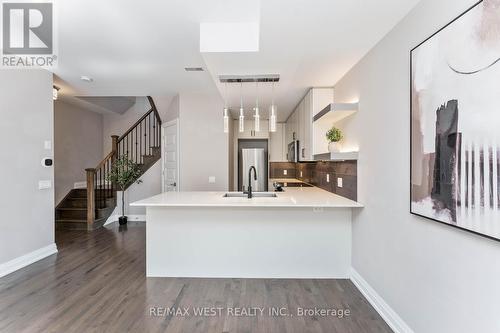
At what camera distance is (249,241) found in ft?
9.92

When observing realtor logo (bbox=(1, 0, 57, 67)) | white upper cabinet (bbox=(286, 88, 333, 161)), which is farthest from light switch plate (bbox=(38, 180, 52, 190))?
white upper cabinet (bbox=(286, 88, 333, 161))

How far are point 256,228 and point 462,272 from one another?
1.91 metres

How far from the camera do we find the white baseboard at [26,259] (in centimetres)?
311

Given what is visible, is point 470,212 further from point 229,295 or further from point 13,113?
point 13,113

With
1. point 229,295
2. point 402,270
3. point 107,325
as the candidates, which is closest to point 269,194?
point 229,295

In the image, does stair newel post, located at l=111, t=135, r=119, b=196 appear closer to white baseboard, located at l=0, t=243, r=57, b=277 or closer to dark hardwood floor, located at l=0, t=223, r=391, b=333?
white baseboard, located at l=0, t=243, r=57, b=277

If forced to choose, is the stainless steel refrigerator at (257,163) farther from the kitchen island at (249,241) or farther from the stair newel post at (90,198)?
the kitchen island at (249,241)

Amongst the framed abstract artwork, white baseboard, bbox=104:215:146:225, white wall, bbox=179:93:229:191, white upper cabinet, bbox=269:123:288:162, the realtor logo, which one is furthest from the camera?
white upper cabinet, bbox=269:123:288:162

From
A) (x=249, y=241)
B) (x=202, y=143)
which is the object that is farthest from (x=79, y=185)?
(x=249, y=241)

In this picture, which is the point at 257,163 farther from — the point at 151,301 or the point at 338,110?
the point at 151,301

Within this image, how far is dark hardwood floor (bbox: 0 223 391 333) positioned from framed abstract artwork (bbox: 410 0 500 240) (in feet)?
4.09

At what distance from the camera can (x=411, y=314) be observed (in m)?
1.89

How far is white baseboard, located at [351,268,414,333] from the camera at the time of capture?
2.01 m

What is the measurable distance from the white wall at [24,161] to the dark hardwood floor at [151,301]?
1.32 feet
